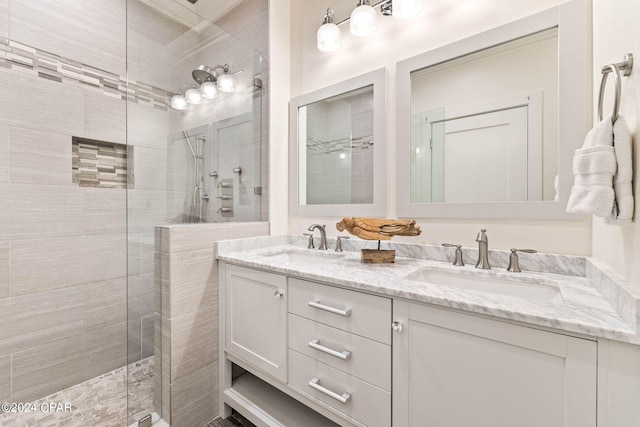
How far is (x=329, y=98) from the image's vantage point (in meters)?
1.76

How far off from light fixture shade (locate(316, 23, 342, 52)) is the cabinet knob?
1592 millimetres

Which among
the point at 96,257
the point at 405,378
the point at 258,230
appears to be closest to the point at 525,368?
the point at 405,378

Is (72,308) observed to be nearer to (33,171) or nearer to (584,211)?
(33,171)

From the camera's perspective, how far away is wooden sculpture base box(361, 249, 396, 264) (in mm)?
1259

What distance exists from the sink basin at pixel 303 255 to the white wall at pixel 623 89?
3.37 ft

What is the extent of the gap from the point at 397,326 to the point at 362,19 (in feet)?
5.14

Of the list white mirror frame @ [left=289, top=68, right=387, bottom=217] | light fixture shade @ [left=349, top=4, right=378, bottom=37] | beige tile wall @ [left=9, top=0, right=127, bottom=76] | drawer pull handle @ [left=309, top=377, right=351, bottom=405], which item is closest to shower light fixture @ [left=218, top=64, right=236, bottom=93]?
white mirror frame @ [left=289, top=68, right=387, bottom=217]

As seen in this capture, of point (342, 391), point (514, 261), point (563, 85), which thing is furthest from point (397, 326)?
point (563, 85)

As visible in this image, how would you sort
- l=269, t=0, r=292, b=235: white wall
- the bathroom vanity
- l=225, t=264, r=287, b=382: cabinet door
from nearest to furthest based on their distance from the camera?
the bathroom vanity → l=225, t=264, r=287, b=382: cabinet door → l=269, t=0, r=292, b=235: white wall

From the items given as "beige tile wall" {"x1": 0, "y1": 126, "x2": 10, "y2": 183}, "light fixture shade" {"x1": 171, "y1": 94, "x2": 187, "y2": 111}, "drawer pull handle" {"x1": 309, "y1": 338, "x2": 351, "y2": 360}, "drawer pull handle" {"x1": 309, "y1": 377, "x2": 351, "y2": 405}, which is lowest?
"drawer pull handle" {"x1": 309, "y1": 377, "x2": 351, "y2": 405}

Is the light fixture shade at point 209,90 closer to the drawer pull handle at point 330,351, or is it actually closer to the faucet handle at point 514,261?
the drawer pull handle at point 330,351

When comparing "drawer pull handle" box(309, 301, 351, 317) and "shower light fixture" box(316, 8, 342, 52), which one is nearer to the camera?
"drawer pull handle" box(309, 301, 351, 317)

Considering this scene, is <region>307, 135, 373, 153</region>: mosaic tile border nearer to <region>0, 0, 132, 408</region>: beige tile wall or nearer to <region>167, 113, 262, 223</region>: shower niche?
<region>167, 113, 262, 223</region>: shower niche

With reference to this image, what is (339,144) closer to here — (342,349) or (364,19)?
(364,19)
